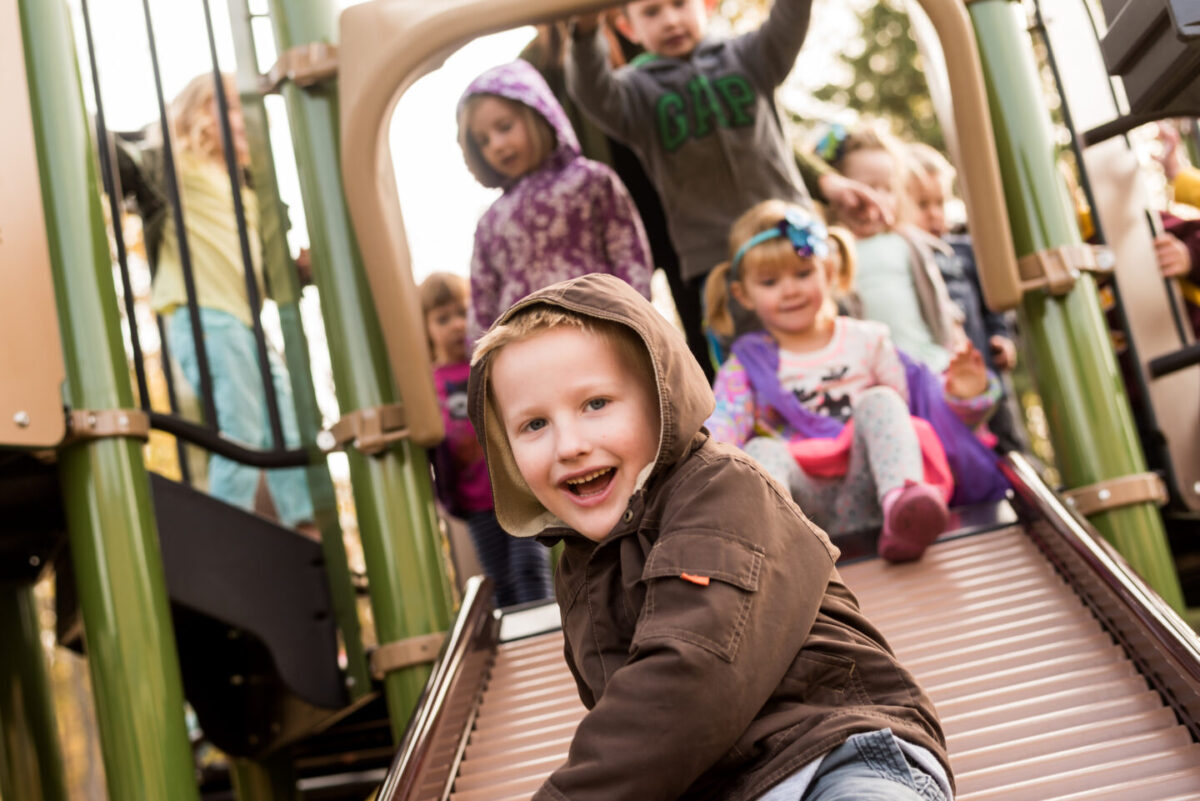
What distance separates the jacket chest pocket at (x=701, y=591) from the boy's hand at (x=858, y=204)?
166 inches

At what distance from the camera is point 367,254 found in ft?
13.0

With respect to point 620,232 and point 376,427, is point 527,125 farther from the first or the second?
point 376,427

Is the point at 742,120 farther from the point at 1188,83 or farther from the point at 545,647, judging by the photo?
the point at 1188,83

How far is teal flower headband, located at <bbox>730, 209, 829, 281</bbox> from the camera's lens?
4.34 metres

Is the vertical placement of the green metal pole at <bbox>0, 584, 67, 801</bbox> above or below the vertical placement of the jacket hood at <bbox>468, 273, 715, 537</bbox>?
below

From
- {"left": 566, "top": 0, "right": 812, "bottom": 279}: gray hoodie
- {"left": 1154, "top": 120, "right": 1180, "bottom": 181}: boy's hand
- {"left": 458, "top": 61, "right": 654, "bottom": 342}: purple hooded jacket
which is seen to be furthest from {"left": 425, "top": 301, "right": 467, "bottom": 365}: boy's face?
{"left": 1154, "top": 120, "right": 1180, "bottom": 181}: boy's hand

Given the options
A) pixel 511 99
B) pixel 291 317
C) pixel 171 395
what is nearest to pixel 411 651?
pixel 171 395

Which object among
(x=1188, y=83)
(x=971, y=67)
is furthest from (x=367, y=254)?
(x=1188, y=83)

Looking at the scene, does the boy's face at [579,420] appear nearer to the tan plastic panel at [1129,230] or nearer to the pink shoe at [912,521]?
the pink shoe at [912,521]

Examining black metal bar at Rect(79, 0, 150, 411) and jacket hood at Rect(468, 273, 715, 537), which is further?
black metal bar at Rect(79, 0, 150, 411)

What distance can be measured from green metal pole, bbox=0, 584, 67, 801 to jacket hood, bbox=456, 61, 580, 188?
2.38 metres

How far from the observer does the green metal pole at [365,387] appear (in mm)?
4012

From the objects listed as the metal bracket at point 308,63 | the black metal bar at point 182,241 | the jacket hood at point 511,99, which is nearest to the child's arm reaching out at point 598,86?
the jacket hood at point 511,99

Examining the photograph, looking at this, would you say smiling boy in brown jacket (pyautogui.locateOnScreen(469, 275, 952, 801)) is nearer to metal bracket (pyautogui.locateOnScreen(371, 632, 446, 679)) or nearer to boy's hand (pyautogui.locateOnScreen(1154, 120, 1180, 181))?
metal bracket (pyautogui.locateOnScreen(371, 632, 446, 679))
